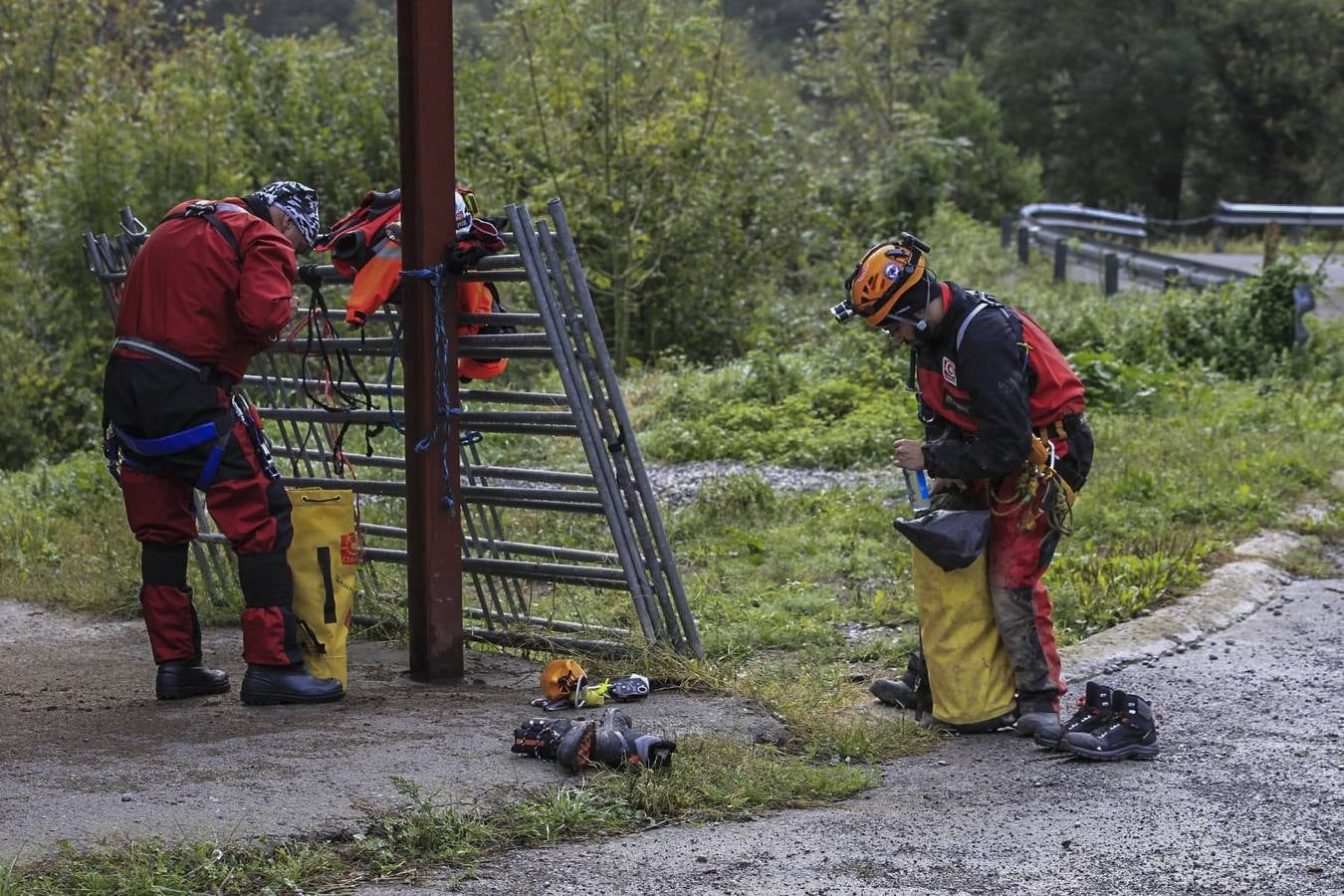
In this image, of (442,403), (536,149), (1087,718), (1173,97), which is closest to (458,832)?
(442,403)

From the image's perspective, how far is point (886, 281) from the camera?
18.6 ft

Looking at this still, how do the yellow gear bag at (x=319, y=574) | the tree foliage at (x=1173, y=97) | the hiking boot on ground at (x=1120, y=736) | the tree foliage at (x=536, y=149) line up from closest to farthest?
the hiking boot on ground at (x=1120, y=736) → the yellow gear bag at (x=319, y=574) → the tree foliage at (x=536, y=149) → the tree foliage at (x=1173, y=97)

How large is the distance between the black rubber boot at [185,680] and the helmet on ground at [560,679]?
136 centimetres

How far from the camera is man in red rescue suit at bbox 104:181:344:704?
5.68 meters

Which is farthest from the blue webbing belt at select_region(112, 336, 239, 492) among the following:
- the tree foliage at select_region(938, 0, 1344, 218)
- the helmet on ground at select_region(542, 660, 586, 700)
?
the tree foliage at select_region(938, 0, 1344, 218)

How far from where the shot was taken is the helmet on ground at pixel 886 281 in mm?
5676

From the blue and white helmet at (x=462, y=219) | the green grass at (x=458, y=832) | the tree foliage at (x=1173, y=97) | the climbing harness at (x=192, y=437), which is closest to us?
the green grass at (x=458, y=832)

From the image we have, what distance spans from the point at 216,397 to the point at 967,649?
3.02 m

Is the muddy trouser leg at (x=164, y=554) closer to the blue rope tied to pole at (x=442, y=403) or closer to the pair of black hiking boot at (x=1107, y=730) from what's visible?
the blue rope tied to pole at (x=442, y=403)

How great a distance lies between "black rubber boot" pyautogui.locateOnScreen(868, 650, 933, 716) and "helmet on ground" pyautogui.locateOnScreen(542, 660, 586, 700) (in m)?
1.31

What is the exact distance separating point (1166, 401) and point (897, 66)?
19.6m

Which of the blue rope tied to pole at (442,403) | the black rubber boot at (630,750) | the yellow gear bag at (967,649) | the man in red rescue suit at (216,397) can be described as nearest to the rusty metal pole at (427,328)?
the blue rope tied to pole at (442,403)

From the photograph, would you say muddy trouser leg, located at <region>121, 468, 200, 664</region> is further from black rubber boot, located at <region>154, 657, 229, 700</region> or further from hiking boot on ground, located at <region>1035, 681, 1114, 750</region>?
hiking boot on ground, located at <region>1035, 681, 1114, 750</region>

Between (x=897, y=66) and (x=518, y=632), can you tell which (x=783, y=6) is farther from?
(x=518, y=632)
